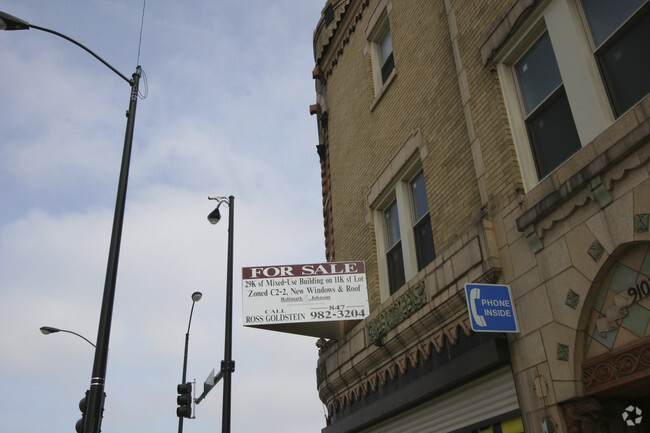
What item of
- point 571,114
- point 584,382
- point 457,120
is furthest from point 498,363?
point 457,120

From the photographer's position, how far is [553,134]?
740 cm

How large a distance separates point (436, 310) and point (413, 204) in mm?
2828

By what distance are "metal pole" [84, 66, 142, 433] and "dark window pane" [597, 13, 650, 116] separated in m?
6.12

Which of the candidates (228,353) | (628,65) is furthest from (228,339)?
(628,65)

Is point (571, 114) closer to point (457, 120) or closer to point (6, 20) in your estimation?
point (457, 120)

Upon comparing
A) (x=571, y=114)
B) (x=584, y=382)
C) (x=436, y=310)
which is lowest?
(x=584, y=382)

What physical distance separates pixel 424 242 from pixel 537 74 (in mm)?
3536

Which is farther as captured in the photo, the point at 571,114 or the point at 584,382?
the point at 571,114

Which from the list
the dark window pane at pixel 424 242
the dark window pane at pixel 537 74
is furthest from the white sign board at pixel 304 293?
the dark window pane at pixel 537 74

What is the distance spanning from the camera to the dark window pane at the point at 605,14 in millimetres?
6491

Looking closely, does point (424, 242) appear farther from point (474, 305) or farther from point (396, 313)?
point (474, 305)

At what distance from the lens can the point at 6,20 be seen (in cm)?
828

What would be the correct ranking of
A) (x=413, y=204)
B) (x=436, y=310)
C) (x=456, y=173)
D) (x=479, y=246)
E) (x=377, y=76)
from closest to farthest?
(x=479, y=246) < (x=436, y=310) < (x=456, y=173) < (x=413, y=204) < (x=377, y=76)

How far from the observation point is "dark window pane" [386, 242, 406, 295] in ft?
35.9
